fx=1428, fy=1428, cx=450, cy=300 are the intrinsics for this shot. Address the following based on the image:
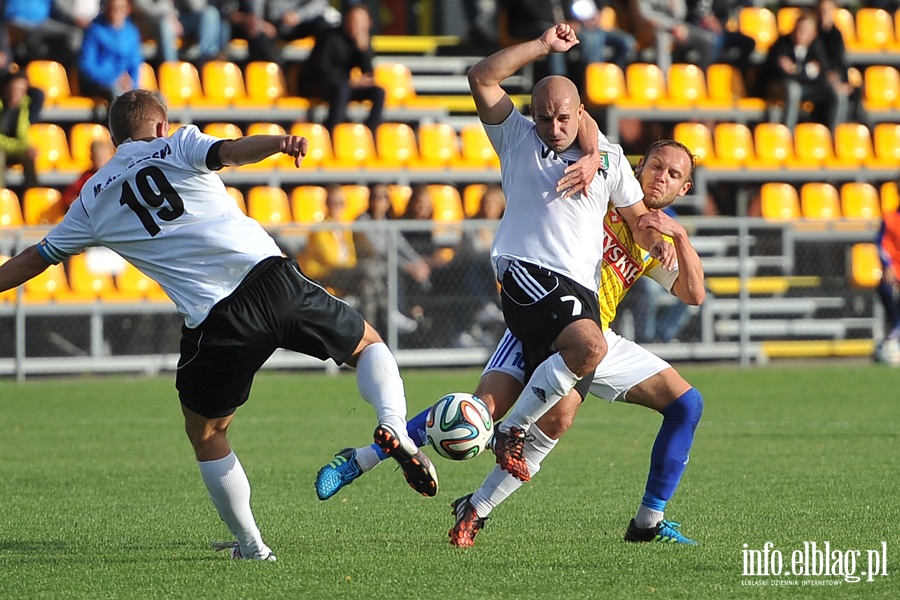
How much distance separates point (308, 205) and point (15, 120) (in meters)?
3.44

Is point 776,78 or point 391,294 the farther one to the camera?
point 776,78

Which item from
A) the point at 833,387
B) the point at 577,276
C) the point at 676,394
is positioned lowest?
the point at 833,387

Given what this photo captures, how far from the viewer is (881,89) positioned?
20.8 m

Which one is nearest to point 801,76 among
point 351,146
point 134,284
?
point 351,146

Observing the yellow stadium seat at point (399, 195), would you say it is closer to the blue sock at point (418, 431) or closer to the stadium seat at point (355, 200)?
the stadium seat at point (355, 200)

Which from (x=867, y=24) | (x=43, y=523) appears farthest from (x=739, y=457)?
(x=867, y=24)

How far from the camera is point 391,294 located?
1540 cm

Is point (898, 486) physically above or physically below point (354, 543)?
below

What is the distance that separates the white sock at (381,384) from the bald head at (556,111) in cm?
114

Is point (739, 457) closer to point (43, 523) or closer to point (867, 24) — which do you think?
A: point (43, 523)

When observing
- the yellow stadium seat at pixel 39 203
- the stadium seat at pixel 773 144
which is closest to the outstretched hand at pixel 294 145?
the yellow stadium seat at pixel 39 203

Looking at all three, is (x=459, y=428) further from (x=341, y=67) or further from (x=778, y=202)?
(x=778, y=202)

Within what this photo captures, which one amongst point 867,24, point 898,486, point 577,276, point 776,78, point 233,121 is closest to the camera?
point 577,276

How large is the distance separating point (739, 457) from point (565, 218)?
3.84m
